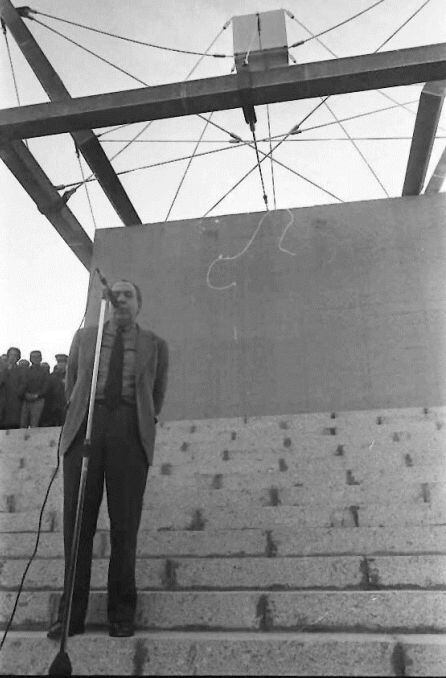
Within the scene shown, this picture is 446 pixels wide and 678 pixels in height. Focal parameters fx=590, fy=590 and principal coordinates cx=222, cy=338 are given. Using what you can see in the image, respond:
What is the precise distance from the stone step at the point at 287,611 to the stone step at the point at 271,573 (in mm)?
218

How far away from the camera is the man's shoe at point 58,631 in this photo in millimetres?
2426

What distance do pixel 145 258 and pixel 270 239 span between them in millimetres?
2008

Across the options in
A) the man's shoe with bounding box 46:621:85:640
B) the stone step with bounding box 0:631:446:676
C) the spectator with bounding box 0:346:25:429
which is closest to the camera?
the stone step with bounding box 0:631:446:676

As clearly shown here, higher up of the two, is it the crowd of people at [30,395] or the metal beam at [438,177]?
the metal beam at [438,177]

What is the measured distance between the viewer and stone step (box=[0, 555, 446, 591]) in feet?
9.34

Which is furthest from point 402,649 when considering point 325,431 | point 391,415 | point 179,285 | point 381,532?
point 179,285

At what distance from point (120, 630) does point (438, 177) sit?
8.45 meters

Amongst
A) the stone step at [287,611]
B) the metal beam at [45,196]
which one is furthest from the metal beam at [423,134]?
the stone step at [287,611]

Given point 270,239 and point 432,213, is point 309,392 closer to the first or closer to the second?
point 270,239

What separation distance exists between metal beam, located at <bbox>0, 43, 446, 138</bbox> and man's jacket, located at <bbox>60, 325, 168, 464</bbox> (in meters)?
5.25

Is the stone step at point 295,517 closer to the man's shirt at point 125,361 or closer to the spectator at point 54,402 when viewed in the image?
the man's shirt at point 125,361

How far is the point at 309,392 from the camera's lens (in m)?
8.07

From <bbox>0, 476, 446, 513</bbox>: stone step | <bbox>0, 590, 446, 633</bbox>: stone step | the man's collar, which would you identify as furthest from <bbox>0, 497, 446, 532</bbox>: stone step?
the man's collar

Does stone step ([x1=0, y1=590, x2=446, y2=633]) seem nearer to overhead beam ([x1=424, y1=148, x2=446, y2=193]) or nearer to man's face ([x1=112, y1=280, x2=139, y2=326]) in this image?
man's face ([x1=112, y1=280, x2=139, y2=326])
